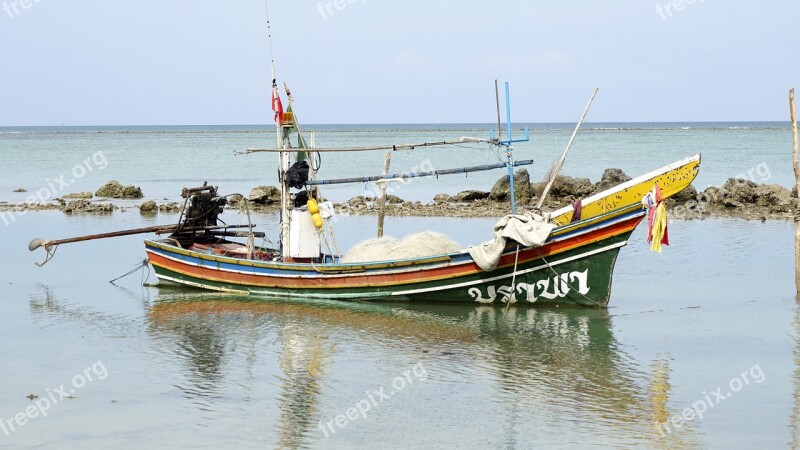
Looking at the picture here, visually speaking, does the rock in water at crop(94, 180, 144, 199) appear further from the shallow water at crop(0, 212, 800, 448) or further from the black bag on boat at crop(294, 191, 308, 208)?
the black bag on boat at crop(294, 191, 308, 208)

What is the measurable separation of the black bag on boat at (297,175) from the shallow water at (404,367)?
2.19 meters

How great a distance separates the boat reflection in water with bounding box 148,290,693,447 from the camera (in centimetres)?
1105

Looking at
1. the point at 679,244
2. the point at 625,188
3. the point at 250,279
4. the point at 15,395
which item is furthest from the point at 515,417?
the point at 679,244

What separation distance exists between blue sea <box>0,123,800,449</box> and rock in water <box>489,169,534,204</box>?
10.4 metres

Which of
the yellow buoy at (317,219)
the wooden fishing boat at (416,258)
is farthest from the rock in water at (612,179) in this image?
the yellow buoy at (317,219)

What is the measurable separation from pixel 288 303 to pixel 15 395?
246 inches

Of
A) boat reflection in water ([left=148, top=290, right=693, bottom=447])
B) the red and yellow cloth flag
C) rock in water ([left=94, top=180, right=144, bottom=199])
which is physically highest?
the red and yellow cloth flag

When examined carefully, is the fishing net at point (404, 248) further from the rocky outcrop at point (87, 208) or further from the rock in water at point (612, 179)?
the rock in water at point (612, 179)

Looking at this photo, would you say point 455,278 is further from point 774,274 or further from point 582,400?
point 774,274

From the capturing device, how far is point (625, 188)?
17.1 meters

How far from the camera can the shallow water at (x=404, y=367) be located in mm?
10688

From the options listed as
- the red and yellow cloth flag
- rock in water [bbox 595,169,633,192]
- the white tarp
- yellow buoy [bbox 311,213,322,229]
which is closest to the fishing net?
yellow buoy [bbox 311,213,322,229]

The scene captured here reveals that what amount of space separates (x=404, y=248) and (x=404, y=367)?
4339 mm

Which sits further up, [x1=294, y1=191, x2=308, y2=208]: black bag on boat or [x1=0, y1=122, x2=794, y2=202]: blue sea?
[x1=294, y1=191, x2=308, y2=208]: black bag on boat
